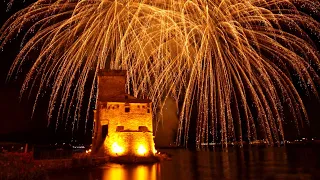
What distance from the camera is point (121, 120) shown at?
2805 cm

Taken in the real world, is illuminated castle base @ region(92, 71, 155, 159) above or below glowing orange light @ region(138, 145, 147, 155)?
above

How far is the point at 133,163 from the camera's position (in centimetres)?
2672

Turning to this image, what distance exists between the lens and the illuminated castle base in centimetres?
2764

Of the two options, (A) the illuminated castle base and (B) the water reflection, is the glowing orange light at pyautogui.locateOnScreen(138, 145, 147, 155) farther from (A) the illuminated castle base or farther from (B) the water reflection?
(B) the water reflection

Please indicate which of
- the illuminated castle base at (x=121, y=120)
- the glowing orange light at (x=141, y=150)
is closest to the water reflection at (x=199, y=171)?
the glowing orange light at (x=141, y=150)

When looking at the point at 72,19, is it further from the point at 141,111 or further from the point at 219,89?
the point at 141,111

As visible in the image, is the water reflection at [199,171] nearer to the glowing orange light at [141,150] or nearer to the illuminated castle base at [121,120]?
the glowing orange light at [141,150]

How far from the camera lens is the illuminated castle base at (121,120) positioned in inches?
1088

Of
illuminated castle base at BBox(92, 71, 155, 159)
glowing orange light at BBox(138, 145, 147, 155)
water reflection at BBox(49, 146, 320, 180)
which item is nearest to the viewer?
water reflection at BBox(49, 146, 320, 180)

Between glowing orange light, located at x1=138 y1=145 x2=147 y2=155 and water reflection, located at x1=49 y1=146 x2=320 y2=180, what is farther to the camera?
glowing orange light, located at x1=138 y1=145 x2=147 y2=155

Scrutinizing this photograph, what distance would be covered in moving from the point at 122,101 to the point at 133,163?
5274mm

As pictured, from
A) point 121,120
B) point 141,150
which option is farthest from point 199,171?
point 121,120

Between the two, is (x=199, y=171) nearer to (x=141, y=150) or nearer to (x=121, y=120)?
(x=141, y=150)

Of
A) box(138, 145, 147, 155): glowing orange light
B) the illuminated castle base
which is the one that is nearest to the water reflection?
box(138, 145, 147, 155): glowing orange light
